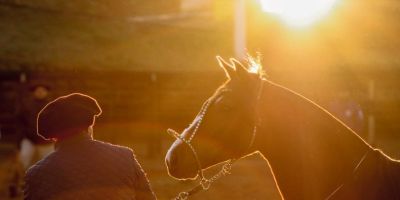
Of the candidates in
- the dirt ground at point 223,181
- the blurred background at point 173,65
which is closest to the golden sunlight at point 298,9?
the blurred background at point 173,65

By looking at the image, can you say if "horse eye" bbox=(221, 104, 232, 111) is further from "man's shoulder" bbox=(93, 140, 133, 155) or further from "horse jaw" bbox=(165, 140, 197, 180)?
"man's shoulder" bbox=(93, 140, 133, 155)

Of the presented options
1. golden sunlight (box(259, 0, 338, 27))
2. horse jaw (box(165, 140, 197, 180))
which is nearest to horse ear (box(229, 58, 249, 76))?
horse jaw (box(165, 140, 197, 180))

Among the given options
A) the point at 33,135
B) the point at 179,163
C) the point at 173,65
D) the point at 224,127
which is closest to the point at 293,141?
the point at 224,127

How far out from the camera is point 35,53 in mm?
18328

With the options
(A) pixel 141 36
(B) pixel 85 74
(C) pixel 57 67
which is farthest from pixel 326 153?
(A) pixel 141 36

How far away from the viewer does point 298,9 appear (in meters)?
18.7

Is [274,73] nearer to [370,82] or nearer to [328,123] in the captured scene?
[370,82]

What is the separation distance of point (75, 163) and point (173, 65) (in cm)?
1519

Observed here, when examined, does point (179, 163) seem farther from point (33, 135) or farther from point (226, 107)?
point (33, 135)

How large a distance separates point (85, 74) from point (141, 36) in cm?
578

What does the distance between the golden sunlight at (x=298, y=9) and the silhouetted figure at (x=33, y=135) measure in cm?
802

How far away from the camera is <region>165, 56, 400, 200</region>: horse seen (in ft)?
9.21

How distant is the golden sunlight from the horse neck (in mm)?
13241

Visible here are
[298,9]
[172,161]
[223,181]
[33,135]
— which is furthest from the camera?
[298,9]
